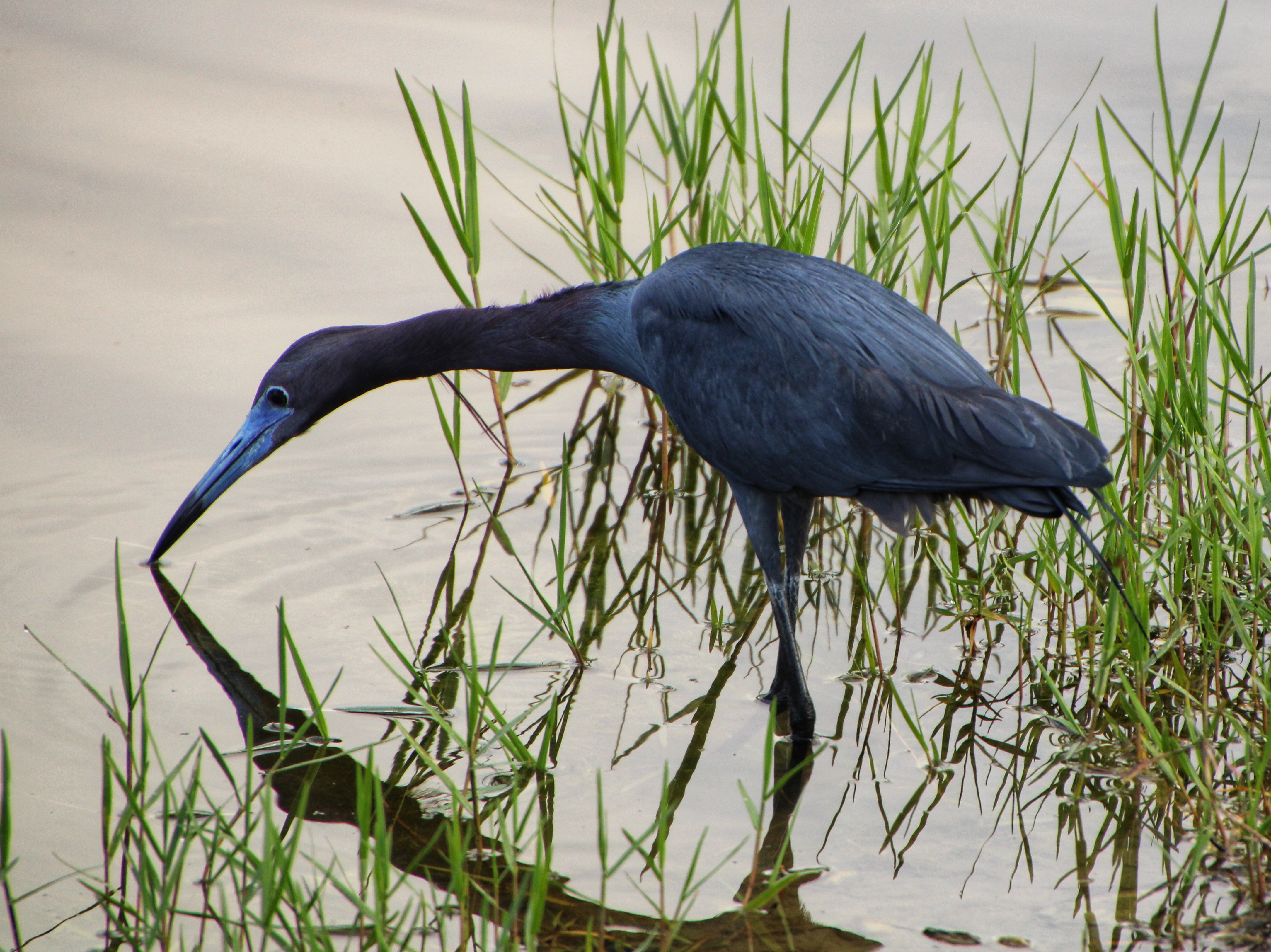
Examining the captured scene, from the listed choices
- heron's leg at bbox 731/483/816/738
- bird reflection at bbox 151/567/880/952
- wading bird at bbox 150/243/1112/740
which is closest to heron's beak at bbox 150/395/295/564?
wading bird at bbox 150/243/1112/740

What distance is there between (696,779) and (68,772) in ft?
4.65

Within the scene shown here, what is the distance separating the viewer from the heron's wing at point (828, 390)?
9.74 feet

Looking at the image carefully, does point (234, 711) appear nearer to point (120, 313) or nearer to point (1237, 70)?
point (120, 313)

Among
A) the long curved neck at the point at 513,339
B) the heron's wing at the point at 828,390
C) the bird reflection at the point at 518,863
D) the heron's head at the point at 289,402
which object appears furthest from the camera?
the heron's head at the point at 289,402

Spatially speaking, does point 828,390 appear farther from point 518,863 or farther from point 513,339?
point 518,863

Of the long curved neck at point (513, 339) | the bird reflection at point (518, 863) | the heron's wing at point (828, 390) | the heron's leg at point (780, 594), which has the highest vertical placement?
the long curved neck at point (513, 339)

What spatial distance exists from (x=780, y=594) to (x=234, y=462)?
1.65 meters

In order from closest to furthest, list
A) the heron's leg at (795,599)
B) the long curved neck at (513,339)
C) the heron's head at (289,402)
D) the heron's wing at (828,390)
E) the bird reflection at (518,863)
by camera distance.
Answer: the bird reflection at (518,863)
the heron's wing at (828,390)
the heron's leg at (795,599)
the long curved neck at (513,339)
the heron's head at (289,402)

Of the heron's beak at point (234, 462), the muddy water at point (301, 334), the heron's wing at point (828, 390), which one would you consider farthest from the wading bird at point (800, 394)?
the muddy water at point (301, 334)

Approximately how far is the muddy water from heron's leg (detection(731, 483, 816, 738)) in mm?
105

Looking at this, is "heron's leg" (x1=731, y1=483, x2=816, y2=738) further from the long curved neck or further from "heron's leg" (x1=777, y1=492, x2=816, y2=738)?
the long curved neck

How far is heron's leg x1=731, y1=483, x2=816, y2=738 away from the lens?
10.9 ft

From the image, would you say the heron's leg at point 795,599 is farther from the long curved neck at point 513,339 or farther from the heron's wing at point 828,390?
the long curved neck at point 513,339

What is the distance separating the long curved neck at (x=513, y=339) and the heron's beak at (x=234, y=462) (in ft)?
1.09
